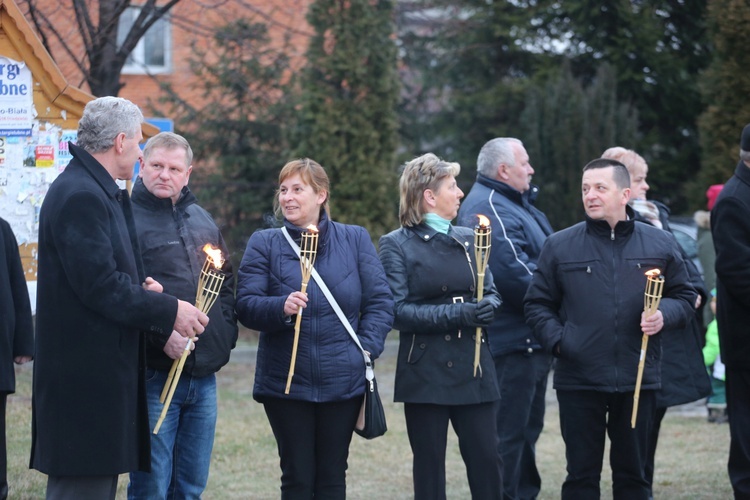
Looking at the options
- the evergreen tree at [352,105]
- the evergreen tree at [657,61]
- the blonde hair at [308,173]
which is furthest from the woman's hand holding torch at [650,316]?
the evergreen tree at [657,61]

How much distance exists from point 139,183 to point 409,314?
1.54 m

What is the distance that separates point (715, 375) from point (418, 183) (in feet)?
18.1

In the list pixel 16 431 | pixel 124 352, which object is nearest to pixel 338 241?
pixel 124 352

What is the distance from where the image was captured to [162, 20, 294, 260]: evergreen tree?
49.4ft

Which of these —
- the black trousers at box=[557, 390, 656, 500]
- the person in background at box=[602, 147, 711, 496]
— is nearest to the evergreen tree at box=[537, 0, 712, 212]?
the person in background at box=[602, 147, 711, 496]

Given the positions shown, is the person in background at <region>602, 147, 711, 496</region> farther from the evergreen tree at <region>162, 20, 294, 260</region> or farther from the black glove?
the evergreen tree at <region>162, 20, 294, 260</region>

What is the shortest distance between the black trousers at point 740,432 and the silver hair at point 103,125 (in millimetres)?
3675

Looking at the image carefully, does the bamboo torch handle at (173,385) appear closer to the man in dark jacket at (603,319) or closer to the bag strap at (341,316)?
the bag strap at (341,316)

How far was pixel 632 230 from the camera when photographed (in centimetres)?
551

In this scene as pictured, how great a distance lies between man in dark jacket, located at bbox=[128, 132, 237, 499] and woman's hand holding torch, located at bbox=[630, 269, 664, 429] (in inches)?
82.6

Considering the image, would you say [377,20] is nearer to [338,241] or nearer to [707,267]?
[707,267]

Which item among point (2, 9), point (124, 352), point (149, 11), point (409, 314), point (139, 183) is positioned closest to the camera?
point (124, 352)

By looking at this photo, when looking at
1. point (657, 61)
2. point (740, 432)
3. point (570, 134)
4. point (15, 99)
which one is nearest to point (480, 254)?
point (740, 432)

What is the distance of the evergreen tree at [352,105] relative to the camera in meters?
14.1
